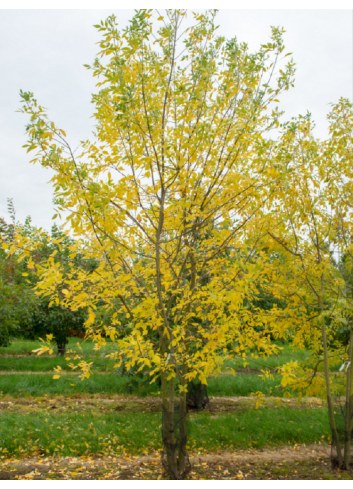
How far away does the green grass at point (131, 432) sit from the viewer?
446cm

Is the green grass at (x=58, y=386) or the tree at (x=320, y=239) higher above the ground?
the tree at (x=320, y=239)

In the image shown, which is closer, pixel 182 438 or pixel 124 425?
pixel 182 438

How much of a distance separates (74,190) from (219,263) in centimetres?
157

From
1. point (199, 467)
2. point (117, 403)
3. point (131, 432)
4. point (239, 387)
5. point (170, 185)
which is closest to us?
point (170, 185)

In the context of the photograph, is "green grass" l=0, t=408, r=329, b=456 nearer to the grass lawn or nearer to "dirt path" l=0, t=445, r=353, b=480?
the grass lawn

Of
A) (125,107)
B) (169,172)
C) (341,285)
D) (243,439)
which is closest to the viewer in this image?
(125,107)

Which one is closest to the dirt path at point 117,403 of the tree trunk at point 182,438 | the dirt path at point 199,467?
the dirt path at point 199,467

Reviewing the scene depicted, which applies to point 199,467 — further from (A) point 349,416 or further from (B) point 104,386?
(B) point 104,386

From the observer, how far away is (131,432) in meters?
4.86

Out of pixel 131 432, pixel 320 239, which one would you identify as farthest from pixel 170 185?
pixel 131 432

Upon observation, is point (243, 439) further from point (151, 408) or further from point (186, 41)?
point (186, 41)

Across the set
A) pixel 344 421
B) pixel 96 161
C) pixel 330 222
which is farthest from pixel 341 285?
Result: pixel 96 161

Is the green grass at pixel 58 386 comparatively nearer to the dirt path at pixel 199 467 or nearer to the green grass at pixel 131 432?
the green grass at pixel 131 432

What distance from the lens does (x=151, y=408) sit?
268 inches
